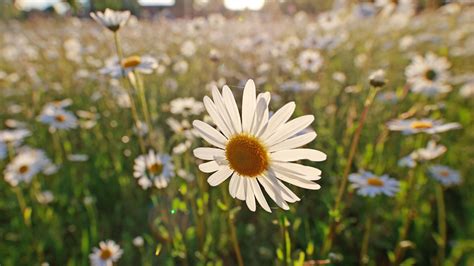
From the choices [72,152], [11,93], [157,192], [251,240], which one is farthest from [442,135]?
[11,93]

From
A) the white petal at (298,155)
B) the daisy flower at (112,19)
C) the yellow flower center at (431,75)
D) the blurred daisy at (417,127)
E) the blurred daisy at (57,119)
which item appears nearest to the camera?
the white petal at (298,155)

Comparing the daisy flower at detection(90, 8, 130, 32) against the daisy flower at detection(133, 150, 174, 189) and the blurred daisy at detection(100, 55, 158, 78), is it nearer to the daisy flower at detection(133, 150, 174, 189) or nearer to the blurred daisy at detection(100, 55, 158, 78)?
the blurred daisy at detection(100, 55, 158, 78)

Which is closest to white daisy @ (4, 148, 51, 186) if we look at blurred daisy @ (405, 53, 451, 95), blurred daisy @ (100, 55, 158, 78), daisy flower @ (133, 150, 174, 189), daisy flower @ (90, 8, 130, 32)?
daisy flower @ (133, 150, 174, 189)

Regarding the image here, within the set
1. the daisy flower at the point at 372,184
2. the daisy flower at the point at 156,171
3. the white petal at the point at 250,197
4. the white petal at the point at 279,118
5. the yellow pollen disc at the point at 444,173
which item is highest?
the white petal at the point at 279,118

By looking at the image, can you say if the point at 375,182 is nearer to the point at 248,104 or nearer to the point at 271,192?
the point at 271,192

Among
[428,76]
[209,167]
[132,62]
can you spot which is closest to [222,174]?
[209,167]

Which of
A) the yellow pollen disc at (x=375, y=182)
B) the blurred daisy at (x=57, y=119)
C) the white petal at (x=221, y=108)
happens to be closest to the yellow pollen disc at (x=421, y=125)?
the yellow pollen disc at (x=375, y=182)

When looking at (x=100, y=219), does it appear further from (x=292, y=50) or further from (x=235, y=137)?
(x=292, y=50)

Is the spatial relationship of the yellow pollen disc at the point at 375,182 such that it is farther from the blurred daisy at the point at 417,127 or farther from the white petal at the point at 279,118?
the white petal at the point at 279,118
